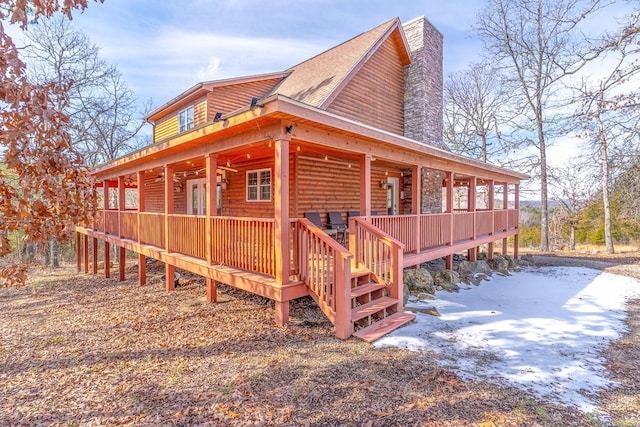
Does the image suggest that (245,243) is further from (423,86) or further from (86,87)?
(86,87)

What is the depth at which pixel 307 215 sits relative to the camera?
27.8 ft

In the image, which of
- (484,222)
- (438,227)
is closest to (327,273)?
(438,227)

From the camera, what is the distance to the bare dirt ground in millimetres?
3068

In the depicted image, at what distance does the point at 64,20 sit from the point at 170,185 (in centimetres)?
1643

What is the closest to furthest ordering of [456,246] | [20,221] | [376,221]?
[20,221]
[376,221]
[456,246]

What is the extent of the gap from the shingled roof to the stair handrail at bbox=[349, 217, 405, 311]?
4334 millimetres

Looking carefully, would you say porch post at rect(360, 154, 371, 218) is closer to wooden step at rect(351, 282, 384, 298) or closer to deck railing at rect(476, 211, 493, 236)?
wooden step at rect(351, 282, 384, 298)

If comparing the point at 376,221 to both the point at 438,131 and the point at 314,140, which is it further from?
the point at 438,131

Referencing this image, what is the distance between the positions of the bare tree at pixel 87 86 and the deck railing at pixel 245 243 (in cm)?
1305

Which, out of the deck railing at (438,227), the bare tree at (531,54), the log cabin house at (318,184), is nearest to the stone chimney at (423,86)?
the log cabin house at (318,184)

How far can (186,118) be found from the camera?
12227 mm

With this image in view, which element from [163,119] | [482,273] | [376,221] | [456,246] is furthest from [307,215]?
[163,119]

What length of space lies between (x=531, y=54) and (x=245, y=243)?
21497mm

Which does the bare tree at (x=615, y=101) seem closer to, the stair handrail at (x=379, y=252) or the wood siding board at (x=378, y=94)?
the wood siding board at (x=378, y=94)
